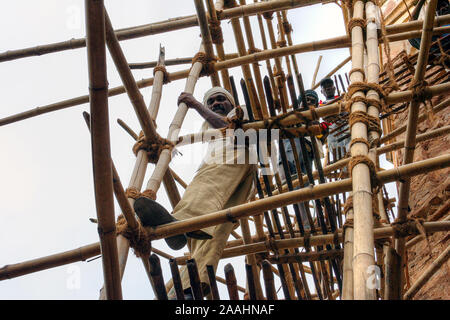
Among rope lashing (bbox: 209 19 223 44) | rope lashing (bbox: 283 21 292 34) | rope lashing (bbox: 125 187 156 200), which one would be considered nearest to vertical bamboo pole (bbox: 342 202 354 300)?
rope lashing (bbox: 125 187 156 200)

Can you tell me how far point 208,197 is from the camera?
16.0 feet

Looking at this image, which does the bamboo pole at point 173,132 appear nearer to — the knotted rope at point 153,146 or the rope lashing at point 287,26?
the knotted rope at point 153,146

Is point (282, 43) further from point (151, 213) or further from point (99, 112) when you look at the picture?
point (99, 112)

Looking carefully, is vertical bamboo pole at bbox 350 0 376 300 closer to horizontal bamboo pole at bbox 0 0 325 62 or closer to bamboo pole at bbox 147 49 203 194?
bamboo pole at bbox 147 49 203 194

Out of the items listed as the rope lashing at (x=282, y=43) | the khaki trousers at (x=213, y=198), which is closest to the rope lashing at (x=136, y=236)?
the khaki trousers at (x=213, y=198)

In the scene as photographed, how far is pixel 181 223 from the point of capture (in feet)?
14.1

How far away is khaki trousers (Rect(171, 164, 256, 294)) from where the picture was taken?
4.68 meters

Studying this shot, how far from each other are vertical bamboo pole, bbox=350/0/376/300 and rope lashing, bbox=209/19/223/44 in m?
1.89

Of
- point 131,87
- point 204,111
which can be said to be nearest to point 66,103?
point 204,111

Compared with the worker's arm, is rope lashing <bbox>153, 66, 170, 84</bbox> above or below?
above

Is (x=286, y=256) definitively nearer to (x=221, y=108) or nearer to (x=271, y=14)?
(x=221, y=108)

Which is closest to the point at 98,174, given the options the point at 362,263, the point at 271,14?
the point at 362,263

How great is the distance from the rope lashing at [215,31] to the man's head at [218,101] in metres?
0.80

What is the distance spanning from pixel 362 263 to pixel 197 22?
3.96 metres
